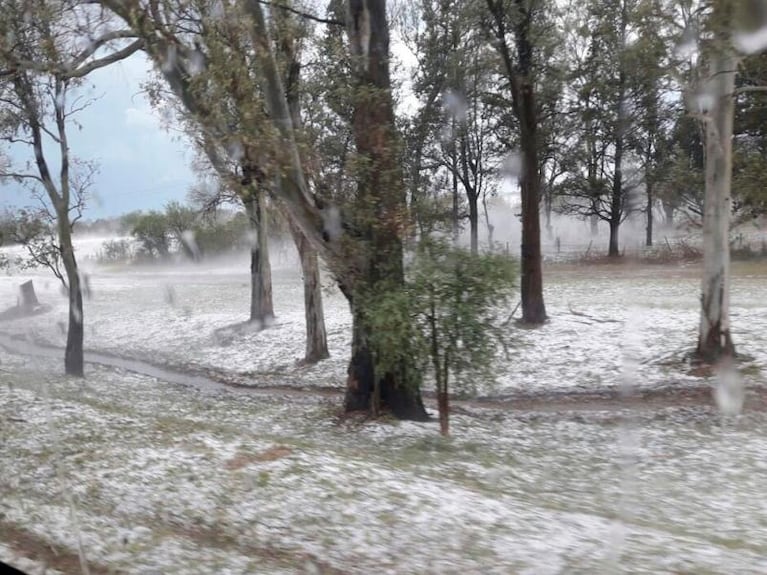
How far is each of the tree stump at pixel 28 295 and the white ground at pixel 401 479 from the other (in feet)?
48.5

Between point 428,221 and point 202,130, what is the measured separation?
3475mm

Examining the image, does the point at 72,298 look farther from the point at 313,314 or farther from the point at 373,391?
the point at 373,391

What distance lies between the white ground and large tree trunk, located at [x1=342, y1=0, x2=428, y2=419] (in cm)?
73

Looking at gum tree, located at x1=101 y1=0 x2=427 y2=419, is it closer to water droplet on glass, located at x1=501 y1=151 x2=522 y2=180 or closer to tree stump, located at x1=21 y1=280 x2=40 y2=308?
water droplet on glass, located at x1=501 y1=151 x2=522 y2=180

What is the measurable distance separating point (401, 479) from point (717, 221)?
976 centimetres

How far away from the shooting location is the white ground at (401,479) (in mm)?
4988

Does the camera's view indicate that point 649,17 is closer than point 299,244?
Yes

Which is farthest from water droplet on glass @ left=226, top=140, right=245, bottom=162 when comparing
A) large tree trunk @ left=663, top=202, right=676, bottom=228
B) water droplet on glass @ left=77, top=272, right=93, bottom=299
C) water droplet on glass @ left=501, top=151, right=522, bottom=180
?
large tree trunk @ left=663, top=202, right=676, bottom=228

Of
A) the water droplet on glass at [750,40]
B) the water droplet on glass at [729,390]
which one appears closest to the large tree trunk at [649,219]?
the water droplet on glass at [729,390]

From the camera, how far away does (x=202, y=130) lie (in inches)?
406

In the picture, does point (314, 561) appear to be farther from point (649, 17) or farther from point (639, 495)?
point (649, 17)

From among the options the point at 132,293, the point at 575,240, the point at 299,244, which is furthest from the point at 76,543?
the point at 575,240

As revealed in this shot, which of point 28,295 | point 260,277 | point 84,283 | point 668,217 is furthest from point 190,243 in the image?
point 668,217

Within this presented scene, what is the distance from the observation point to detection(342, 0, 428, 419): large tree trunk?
33.1 ft
